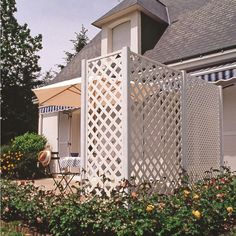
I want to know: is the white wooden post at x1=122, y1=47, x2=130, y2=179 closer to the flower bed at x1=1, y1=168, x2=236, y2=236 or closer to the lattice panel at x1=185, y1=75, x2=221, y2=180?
the flower bed at x1=1, y1=168, x2=236, y2=236

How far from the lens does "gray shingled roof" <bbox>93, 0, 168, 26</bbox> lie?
47.7 feet

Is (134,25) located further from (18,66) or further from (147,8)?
(18,66)

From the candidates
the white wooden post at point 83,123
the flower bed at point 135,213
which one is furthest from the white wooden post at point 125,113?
the white wooden post at point 83,123

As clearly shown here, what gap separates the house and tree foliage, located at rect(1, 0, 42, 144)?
12.2 meters

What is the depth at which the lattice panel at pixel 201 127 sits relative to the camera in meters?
8.53

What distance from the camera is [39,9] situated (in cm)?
1659

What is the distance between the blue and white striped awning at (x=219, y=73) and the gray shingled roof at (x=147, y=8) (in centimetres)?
557

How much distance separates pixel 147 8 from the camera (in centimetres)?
1479

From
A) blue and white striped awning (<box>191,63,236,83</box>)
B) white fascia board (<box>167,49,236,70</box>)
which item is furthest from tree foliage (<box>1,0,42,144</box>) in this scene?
blue and white striped awning (<box>191,63,236,83</box>)

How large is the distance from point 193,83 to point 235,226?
4338mm

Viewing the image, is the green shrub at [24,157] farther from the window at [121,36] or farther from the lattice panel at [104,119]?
the lattice panel at [104,119]

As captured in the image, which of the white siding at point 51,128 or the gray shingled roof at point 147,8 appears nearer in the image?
the gray shingled roof at point 147,8

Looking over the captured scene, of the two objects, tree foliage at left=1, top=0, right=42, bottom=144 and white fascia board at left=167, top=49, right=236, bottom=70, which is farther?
tree foliage at left=1, top=0, right=42, bottom=144

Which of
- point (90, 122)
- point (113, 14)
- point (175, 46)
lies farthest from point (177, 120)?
point (113, 14)
